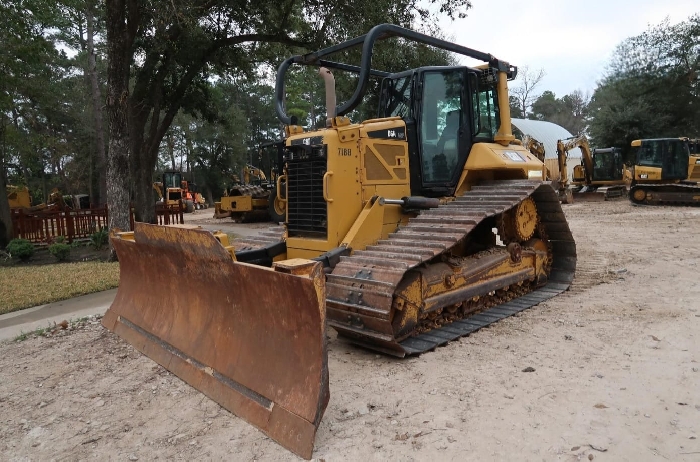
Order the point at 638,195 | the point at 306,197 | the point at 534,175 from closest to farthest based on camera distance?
the point at 306,197, the point at 534,175, the point at 638,195

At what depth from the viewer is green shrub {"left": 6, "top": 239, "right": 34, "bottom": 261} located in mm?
11289

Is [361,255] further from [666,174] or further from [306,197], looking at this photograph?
[666,174]

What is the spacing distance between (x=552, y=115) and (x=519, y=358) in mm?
71633

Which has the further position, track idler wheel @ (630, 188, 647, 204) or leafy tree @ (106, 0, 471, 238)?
track idler wheel @ (630, 188, 647, 204)

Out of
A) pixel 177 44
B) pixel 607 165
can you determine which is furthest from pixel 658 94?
pixel 177 44

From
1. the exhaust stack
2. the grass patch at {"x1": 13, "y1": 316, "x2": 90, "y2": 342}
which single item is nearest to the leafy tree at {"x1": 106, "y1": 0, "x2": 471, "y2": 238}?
the grass patch at {"x1": 13, "y1": 316, "x2": 90, "y2": 342}

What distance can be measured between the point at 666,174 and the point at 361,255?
62.1 ft

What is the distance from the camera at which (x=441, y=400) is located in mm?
3381

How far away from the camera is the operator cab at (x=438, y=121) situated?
5.61m

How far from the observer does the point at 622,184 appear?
77.1 feet

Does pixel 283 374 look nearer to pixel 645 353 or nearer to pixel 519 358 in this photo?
pixel 519 358

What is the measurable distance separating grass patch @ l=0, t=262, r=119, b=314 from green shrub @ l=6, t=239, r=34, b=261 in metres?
A: 0.65

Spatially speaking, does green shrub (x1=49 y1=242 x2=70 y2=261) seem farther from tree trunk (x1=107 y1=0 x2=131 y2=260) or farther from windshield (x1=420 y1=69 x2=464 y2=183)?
windshield (x1=420 y1=69 x2=464 y2=183)

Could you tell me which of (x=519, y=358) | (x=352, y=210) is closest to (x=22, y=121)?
(x=352, y=210)
